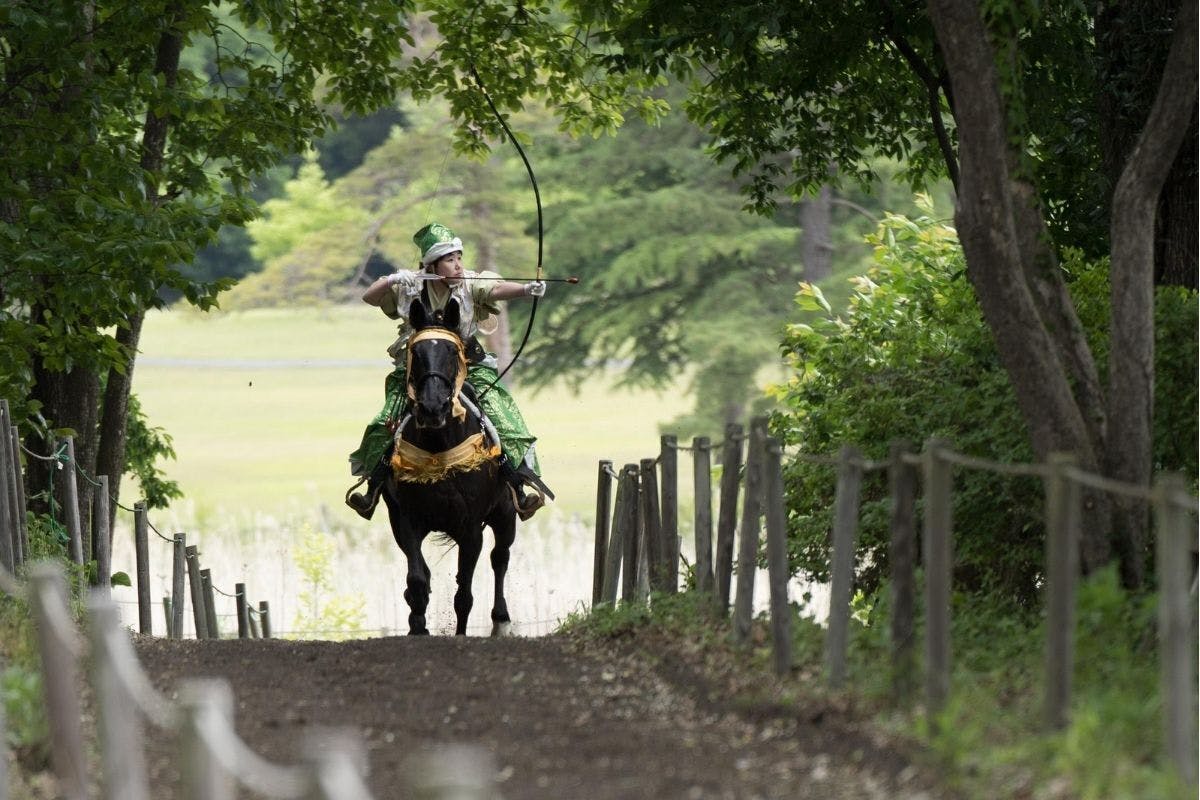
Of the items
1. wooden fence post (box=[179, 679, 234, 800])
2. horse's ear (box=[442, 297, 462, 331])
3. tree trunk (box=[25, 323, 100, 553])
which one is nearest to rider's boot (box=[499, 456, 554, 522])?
horse's ear (box=[442, 297, 462, 331])

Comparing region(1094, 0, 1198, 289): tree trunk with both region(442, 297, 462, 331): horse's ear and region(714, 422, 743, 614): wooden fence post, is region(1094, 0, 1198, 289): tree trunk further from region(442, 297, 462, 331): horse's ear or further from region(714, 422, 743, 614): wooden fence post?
region(442, 297, 462, 331): horse's ear

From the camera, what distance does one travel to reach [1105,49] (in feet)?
37.2

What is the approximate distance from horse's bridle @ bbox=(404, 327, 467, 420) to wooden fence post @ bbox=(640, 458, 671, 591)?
4.25 feet

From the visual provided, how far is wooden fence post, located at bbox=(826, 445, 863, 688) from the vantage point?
26.9ft

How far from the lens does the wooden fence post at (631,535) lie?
13539 mm

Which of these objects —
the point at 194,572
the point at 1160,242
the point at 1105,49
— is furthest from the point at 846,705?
the point at 194,572

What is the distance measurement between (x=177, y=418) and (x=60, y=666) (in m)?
52.7

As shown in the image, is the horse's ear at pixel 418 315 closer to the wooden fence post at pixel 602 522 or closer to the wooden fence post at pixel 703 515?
the wooden fence post at pixel 703 515

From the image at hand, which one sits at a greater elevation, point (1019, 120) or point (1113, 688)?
point (1019, 120)

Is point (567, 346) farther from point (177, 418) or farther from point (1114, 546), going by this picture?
point (1114, 546)

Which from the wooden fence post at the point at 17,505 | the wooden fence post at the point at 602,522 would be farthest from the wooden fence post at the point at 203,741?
the wooden fence post at the point at 602,522

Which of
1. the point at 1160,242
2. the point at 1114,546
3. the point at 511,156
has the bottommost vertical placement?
the point at 1114,546

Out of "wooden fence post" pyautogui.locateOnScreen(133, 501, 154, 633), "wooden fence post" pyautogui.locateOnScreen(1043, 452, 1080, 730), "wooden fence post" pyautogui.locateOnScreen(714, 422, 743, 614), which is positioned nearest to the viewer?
"wooden fence post" pyautogui.locateOnScreen(1043, 452, 1080, 730)

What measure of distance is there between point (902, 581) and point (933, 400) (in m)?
4.74
